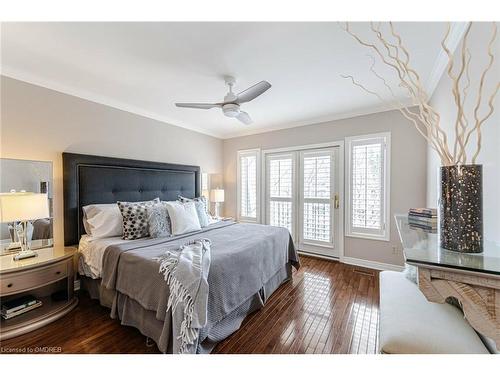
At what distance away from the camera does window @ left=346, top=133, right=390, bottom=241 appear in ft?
10.4

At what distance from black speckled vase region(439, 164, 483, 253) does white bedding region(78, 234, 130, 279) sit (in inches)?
102

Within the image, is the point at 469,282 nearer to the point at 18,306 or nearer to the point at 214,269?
the point at 214,269

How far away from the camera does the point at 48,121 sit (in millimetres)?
2371

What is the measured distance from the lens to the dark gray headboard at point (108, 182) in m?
2.44

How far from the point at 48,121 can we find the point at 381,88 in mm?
3919

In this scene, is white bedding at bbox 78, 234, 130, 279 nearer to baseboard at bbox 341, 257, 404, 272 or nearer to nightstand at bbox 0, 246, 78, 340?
nightstand at bbox 0, 246, 78, 340

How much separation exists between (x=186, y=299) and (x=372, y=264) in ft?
9.94

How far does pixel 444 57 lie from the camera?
1840mm

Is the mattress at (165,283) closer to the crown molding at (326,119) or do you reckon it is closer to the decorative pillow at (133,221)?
the decorative pillow at (133,221)

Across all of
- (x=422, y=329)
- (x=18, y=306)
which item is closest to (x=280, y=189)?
(x=422, y=329)

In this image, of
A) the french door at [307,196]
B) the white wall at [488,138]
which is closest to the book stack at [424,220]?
the white wall at [488,138]

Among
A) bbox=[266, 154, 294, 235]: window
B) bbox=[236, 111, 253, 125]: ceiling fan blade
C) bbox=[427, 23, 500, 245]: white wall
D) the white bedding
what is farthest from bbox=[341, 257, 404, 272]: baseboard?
the white bedding

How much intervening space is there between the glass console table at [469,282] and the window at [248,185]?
148 inches

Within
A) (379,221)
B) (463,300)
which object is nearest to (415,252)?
(463,300)
